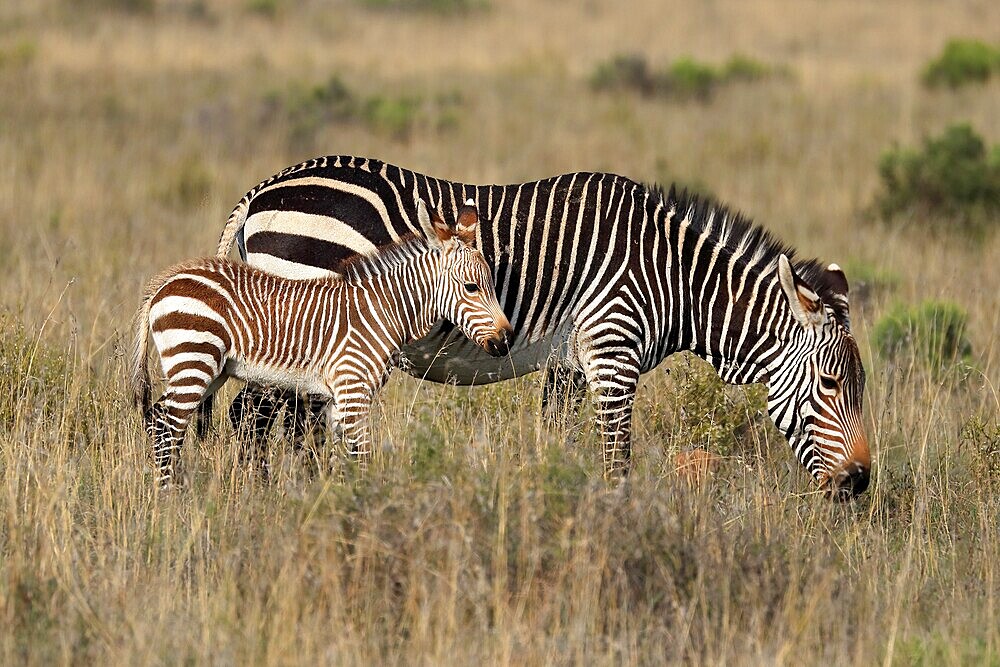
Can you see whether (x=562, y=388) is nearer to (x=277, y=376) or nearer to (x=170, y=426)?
(x=277, y=376)

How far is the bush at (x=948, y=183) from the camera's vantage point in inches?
575

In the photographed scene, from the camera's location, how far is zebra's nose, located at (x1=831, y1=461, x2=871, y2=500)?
6.64m

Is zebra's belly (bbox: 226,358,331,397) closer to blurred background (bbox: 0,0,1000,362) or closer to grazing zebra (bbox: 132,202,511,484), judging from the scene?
grazing zebra (bbox: 132,202,511,484)

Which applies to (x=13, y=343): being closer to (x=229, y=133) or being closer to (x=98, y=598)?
(x=98, y=598)

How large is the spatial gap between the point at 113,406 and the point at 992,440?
508 centimetres

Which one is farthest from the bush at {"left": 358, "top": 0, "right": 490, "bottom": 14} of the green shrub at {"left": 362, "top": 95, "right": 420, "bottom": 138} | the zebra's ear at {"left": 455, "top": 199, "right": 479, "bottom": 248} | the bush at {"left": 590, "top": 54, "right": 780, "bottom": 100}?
the zebra's ear at {"left": 455, "top": 199, "right": 479, "bottom": 248}

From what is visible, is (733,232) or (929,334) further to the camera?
(929,334)

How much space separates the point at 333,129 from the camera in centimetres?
1883

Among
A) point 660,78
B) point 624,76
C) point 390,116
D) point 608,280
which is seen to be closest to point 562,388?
point 608,280

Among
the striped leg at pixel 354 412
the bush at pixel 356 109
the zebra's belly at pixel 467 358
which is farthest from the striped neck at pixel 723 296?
the bush at pixel 356 109

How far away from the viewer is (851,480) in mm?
6660

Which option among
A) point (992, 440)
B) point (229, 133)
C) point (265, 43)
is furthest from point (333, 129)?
point (992, 440)

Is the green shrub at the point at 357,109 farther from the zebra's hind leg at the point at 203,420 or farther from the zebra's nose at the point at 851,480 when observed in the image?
the zebra's nose at the point at 851,480

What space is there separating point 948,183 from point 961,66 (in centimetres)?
830
